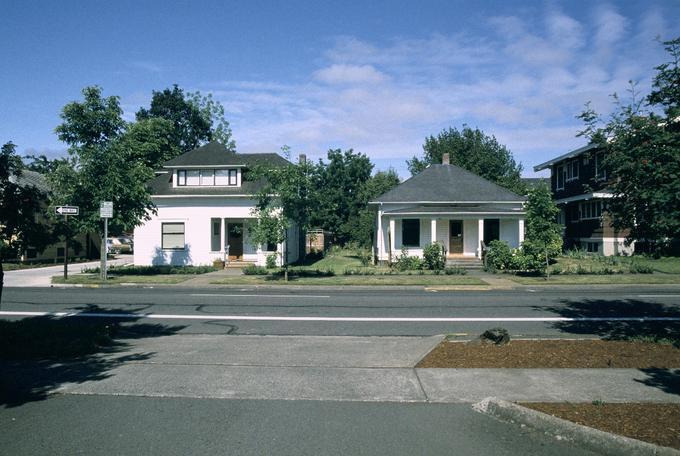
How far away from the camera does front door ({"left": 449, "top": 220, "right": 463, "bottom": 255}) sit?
31.2 meters

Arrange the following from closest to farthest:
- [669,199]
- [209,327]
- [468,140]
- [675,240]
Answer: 1. [669,199]
2. [675,240]
3. [209,327]
4. [468,140]

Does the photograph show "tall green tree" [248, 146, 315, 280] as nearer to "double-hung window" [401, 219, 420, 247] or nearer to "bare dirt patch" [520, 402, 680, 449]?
"double-hung window" [401, 219, 420, 247]

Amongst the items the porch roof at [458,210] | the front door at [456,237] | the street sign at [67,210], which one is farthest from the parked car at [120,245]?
the front door at [456,237]

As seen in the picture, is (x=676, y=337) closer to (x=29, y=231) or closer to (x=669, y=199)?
(x=669, y=199)

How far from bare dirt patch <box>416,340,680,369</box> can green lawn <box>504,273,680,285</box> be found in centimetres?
1208

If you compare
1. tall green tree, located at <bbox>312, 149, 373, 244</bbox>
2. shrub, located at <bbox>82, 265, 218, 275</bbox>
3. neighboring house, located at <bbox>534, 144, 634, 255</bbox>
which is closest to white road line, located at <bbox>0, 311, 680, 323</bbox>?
shrub, located at <bbox>82, 265, 218, 275</bbox>

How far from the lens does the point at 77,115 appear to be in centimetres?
2347

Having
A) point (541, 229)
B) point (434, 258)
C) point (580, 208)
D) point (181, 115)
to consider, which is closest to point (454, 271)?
point (434, 258)

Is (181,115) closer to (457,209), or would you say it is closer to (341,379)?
(457,209)

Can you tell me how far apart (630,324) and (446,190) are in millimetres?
21635

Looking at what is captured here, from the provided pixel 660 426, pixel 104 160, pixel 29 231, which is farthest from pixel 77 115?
pixel 660 426

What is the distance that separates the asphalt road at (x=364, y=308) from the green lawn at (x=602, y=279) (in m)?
1.39

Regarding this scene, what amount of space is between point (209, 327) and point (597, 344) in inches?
318

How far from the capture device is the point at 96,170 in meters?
23.7
